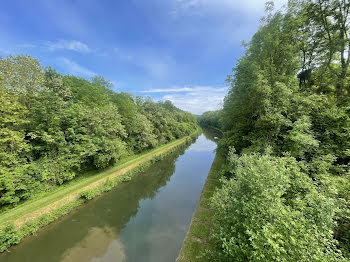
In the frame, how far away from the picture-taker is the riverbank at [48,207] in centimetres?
711

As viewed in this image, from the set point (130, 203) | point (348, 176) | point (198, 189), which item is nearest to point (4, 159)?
point (130, 203)

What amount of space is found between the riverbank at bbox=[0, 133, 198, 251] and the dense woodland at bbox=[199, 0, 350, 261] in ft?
34.4

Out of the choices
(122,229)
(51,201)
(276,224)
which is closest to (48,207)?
(51,201)

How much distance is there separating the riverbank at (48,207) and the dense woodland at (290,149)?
10.5m

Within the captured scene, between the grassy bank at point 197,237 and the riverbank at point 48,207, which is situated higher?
the riverbank at point 48,207

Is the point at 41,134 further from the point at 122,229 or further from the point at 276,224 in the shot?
the point at 276,224

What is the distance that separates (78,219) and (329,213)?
13057mm

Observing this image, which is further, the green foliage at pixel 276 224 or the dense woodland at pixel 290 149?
the dense woodland at pixel 290 149

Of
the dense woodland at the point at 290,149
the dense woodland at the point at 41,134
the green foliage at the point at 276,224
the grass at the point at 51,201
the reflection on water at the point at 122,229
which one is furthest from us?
the dense woodland at the point at 41,134

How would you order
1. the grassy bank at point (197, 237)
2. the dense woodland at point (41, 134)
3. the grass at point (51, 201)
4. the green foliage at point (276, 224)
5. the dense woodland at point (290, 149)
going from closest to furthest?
the green foliage at point (276, 224) < the dense woodland at point (290, 149) < the grassy bank at point (197, 237) < the grass at point (51, 201) < the dense woodland at point (41, 134)

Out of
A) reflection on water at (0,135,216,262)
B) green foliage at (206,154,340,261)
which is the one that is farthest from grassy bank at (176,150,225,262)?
green foliage at (206,154,340,261)

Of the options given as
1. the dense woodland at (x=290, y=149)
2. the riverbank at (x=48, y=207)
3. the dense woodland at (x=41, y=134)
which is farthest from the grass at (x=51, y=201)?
the dense woodland at (x=290, y=149)

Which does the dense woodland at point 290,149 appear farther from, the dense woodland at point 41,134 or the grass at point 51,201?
the dense woodland at point 41,134

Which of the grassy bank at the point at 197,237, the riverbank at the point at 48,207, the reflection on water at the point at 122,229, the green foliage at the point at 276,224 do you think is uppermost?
the green foliage at the point at 276,224
